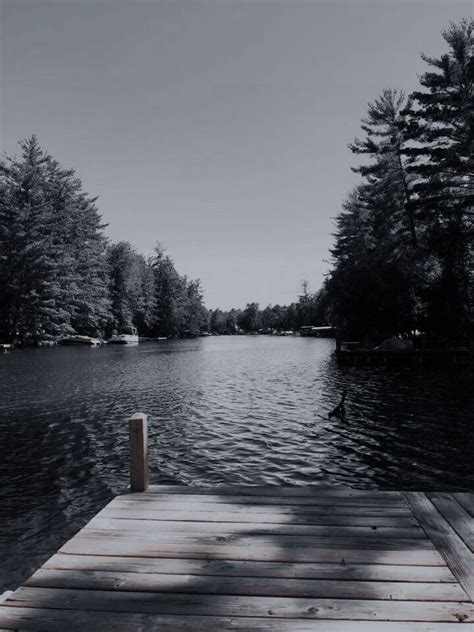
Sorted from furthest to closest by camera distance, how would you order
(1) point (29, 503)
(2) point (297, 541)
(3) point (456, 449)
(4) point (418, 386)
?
(4) point (418, 386) → (3) point (456, 449) → (1) point (29, 503) → (2) point (297, 541)

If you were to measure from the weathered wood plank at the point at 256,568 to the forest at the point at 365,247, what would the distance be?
30905 mm

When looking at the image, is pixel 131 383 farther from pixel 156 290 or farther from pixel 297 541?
pixel 156 290

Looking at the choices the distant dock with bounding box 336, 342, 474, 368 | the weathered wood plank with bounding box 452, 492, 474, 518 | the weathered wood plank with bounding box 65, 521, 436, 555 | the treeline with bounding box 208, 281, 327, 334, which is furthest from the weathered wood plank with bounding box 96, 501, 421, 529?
the treeline with bounding box 208, 281, 327, 334

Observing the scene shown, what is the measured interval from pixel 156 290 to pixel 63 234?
3894 cm

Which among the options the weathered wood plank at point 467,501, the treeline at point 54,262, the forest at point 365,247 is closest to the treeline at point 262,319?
the forest at point 365,247

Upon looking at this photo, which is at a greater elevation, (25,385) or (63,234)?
(63,234)

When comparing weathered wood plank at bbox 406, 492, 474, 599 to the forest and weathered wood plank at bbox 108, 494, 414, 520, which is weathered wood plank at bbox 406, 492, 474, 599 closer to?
weathered wood plank at bbox 108, 494, 414, 520

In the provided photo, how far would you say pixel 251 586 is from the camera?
344 centimetres

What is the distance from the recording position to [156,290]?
99812mm

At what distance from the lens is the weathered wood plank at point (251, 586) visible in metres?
3.31

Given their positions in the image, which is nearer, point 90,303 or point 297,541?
point 297,541

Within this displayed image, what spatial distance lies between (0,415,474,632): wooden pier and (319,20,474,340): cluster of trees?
30.1 meters

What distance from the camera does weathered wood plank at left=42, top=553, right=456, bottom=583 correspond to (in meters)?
3.56

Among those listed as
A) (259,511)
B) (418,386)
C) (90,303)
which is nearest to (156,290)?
(90,303)
